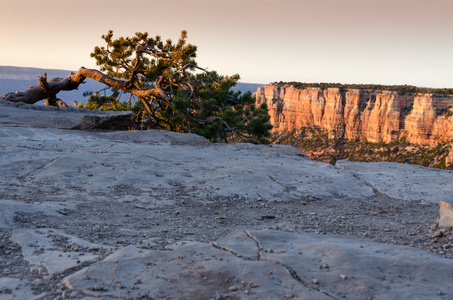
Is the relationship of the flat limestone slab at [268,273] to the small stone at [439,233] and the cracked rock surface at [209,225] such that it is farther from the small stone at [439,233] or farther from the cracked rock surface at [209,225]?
the small stone at [439,233]

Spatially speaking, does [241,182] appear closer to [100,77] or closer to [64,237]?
[64,237]

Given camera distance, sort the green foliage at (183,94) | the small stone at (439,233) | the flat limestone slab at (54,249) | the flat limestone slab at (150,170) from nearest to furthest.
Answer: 1. the flat limestone slab at (54,249)
2. the small stone at (439,233)
3. the flat limestone slab at (150,170)
4. the green foliage at (183,94)

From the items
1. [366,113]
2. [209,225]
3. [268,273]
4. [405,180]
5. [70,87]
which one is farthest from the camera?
[366,113]

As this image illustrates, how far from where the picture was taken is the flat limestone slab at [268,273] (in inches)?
92.2

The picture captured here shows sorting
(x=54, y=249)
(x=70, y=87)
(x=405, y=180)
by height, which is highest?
(x=70, y=87)

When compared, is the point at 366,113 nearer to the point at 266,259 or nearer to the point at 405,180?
the point at 405,180

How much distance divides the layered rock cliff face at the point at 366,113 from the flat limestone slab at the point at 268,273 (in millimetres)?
58345

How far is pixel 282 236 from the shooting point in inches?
133

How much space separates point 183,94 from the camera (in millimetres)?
12984

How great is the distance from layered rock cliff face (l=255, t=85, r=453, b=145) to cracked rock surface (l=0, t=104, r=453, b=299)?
55889mm

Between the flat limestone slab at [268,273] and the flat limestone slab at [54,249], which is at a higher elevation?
the flat limestone slab at [268,273]

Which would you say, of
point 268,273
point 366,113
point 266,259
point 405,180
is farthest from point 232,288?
point 366,113

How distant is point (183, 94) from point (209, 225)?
9.60m

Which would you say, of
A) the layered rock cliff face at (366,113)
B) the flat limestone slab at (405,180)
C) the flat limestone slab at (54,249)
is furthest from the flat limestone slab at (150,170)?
the layered rock cliff face at (366,113)
